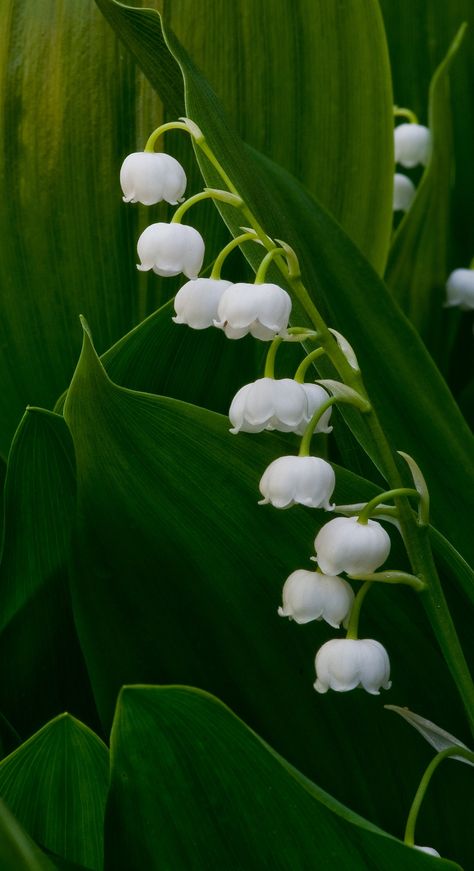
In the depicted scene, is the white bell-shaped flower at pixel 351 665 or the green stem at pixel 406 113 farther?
the green stem at pixel 406 113

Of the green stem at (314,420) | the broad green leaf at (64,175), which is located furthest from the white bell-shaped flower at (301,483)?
the broad green leaf at (64,175)

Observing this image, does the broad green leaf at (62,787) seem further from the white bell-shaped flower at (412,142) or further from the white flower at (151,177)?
the white bell-shaped flower at (412,142)

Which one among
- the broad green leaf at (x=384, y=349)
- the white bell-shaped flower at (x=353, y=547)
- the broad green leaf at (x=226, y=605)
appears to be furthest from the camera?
the broad green leaf at (x=384, y=349)

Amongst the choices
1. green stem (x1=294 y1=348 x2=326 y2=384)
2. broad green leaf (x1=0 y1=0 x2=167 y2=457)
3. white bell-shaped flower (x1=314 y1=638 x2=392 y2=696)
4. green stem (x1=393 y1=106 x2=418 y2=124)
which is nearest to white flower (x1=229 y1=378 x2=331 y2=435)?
green stem (x1=294 y1=348 x2=326 y2=384)

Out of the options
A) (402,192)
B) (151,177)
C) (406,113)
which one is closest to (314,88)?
(406,113)

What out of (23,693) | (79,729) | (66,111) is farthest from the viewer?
(66,111)

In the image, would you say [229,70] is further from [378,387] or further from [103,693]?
[103,693]

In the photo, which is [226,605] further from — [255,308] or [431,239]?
Result: [431,239]

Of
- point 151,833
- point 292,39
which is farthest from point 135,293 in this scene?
point 151,833
